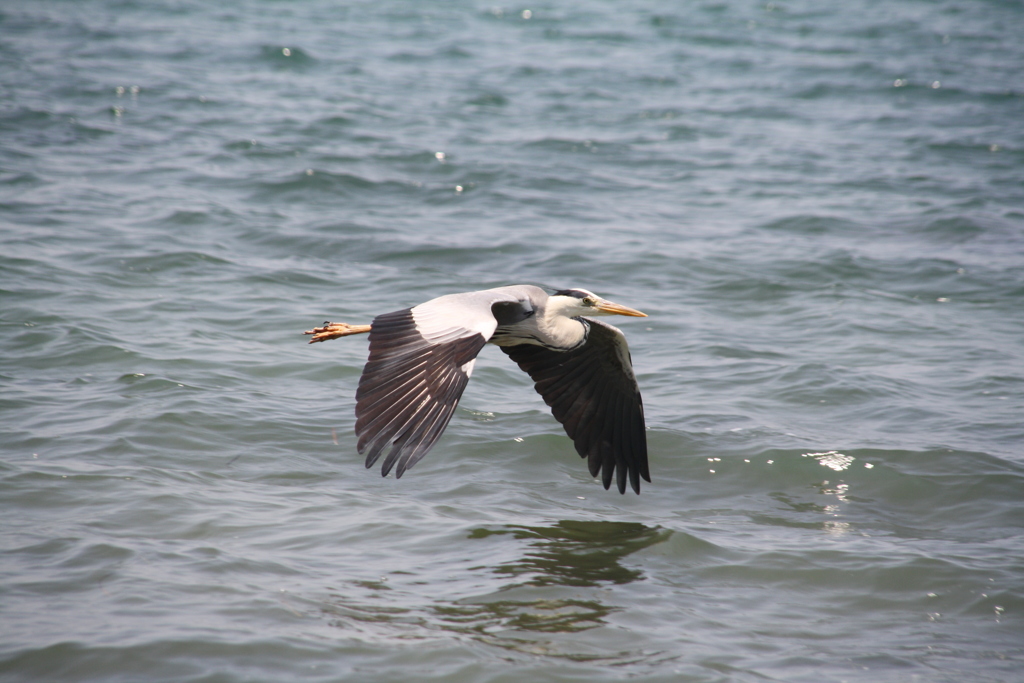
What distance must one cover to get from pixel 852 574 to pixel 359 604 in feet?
8.13

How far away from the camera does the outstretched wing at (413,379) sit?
424 cm

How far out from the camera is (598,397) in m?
6.01

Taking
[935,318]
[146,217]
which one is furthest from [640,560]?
[146,217]

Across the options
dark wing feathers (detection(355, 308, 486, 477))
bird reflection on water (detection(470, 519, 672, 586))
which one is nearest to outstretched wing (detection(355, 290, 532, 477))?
dark wing feathers (detection(355, 308, 486, 477))

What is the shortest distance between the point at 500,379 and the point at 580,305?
1897 mm

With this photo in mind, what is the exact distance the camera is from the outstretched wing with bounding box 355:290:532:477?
4.24m

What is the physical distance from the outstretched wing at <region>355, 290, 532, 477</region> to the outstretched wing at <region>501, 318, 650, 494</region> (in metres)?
1.30

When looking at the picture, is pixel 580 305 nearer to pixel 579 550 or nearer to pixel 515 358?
pixel 515 358

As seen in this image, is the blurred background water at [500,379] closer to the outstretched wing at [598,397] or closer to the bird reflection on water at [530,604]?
the bird reflection on water at [530,604]

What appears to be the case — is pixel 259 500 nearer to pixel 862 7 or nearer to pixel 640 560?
pixel 640 560

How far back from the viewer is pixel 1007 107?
16.1 metres

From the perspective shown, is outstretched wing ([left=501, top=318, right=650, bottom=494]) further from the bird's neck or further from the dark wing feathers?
the dark wing feathers

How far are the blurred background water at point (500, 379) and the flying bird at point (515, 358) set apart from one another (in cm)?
40

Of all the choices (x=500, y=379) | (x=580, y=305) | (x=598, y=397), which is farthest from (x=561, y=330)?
(x=500, y=379)
